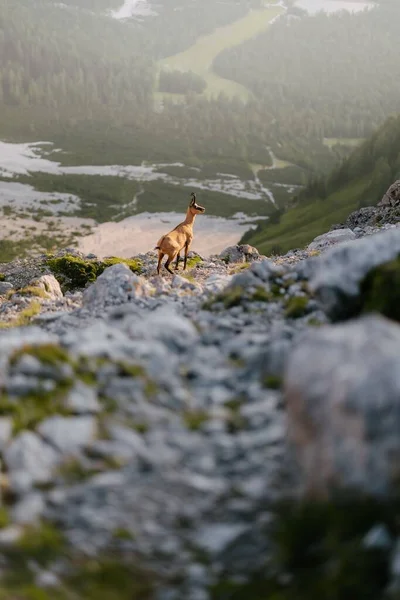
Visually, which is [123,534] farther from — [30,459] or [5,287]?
[5,287]

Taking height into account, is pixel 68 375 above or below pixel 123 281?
above

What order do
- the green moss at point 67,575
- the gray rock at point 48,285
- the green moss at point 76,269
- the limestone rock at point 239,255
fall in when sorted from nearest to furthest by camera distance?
the green moss at point 67,575 → the gray rock at point 48,285 → the green moss at point 76,269 → the limestone rock at point 239,255

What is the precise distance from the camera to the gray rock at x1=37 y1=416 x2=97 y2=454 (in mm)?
8133

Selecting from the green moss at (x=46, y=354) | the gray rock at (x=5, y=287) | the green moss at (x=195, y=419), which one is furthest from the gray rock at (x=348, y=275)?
the gray rock at (x=5, y=287)

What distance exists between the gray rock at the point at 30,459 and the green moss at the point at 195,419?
6.54 feet

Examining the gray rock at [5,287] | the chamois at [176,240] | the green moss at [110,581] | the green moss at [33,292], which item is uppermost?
the green moss at [110,581]

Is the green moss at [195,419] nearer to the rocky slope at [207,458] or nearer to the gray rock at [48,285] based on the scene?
the rocky slope at [207,458]

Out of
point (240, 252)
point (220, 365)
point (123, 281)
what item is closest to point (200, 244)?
point (240, 252)

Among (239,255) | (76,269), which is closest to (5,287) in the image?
(76,269)

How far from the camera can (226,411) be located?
8.94 meters

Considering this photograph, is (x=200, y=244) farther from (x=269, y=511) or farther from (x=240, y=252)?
(x=269, y=511)

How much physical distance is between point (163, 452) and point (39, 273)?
1174 inches

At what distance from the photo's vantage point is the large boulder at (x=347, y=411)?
669cm

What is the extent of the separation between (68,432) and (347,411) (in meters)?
4.07
